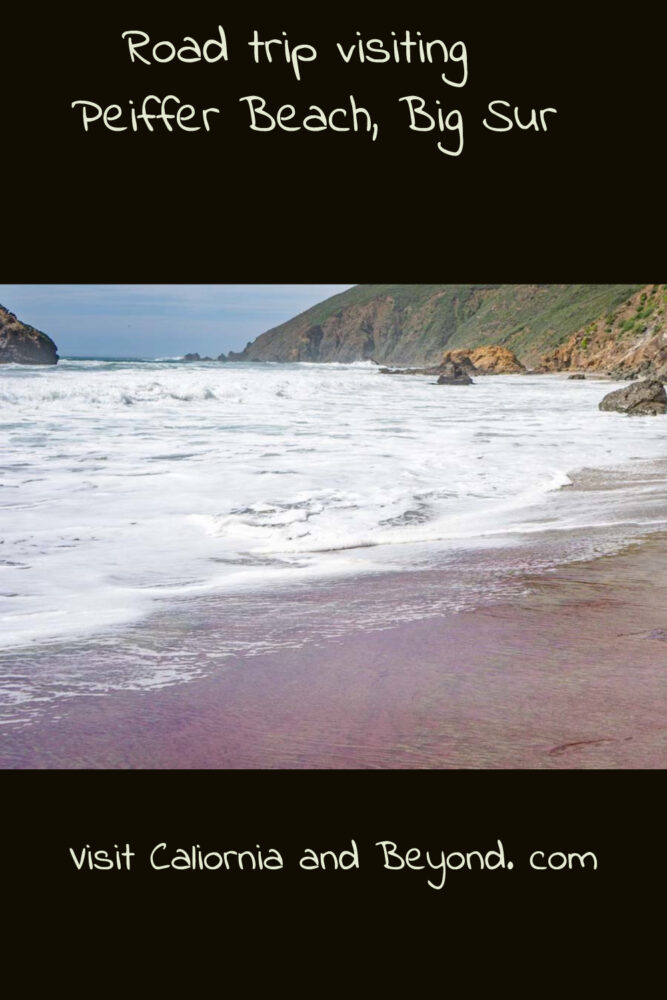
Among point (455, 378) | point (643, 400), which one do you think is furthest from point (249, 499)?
point (455, 378)

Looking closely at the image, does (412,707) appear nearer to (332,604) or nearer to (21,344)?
(332,604)

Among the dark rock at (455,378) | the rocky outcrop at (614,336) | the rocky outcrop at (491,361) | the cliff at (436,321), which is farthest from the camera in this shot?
the cliff at (436,321)

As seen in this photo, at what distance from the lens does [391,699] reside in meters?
3.03

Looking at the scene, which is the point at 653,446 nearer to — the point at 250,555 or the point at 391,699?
the point at 250,555

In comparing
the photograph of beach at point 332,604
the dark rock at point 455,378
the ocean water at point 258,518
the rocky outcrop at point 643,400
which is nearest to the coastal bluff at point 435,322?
the dark rock at point 455,378

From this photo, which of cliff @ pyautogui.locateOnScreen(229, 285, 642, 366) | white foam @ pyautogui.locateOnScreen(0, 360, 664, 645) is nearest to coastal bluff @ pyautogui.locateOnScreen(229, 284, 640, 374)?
cliff @ pyautogui.locateOnScreen(229, 285, 642, 366)

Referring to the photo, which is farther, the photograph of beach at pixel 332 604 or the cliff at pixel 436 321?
the cliff at pixel 436 321

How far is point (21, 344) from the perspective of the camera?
50750mm

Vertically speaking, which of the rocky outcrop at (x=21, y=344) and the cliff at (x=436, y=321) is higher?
the cliff at (x=436, y=321)

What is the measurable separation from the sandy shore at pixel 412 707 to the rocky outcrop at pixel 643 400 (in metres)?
15.2

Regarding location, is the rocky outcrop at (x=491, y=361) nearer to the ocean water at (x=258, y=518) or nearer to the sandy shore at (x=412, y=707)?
the ocean water at (x=258, y=518)

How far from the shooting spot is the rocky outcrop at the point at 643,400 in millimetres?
18234

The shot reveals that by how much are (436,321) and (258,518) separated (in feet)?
476

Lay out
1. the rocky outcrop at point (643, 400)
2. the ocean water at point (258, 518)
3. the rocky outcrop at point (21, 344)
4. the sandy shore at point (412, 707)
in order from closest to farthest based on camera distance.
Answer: the sandy shore at point (412, 707), the ocean water at point (258, 518), the rocky outcrop at point (643, 400), the rocky outcrop at point (21, 344)
